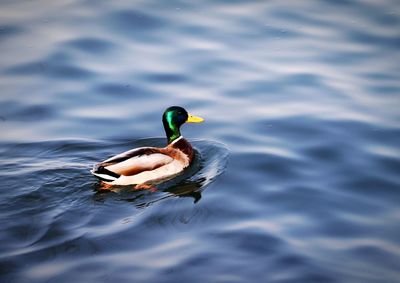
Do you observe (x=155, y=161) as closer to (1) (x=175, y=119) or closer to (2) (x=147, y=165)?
(2) (x=147, y=165)

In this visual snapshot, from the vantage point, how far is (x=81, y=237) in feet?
29.2

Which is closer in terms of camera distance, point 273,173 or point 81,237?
point 81,237

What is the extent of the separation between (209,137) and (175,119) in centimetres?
68

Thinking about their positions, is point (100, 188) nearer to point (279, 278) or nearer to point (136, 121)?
point (136, 121)

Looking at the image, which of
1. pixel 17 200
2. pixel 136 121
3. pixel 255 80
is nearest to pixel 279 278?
pixel 17 200

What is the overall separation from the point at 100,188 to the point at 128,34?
574 centimetres

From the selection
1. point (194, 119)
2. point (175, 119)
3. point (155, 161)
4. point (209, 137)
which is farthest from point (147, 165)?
point (209, 137)

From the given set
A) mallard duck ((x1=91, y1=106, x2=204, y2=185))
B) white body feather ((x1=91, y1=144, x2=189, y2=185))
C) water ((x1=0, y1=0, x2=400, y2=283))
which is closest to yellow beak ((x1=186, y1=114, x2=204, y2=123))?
mallard duck ((x1=91, y1=106, x2=204, y2=185))

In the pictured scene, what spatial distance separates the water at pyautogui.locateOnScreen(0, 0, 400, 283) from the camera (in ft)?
28.5

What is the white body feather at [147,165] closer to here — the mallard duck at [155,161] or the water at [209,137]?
the mallard duck at [155,161]

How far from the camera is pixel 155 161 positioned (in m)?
11.2

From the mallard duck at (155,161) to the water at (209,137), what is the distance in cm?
26

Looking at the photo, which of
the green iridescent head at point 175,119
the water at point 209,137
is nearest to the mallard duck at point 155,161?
the green iridescent head at point 175,119

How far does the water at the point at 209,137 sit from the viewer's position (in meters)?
8.70
